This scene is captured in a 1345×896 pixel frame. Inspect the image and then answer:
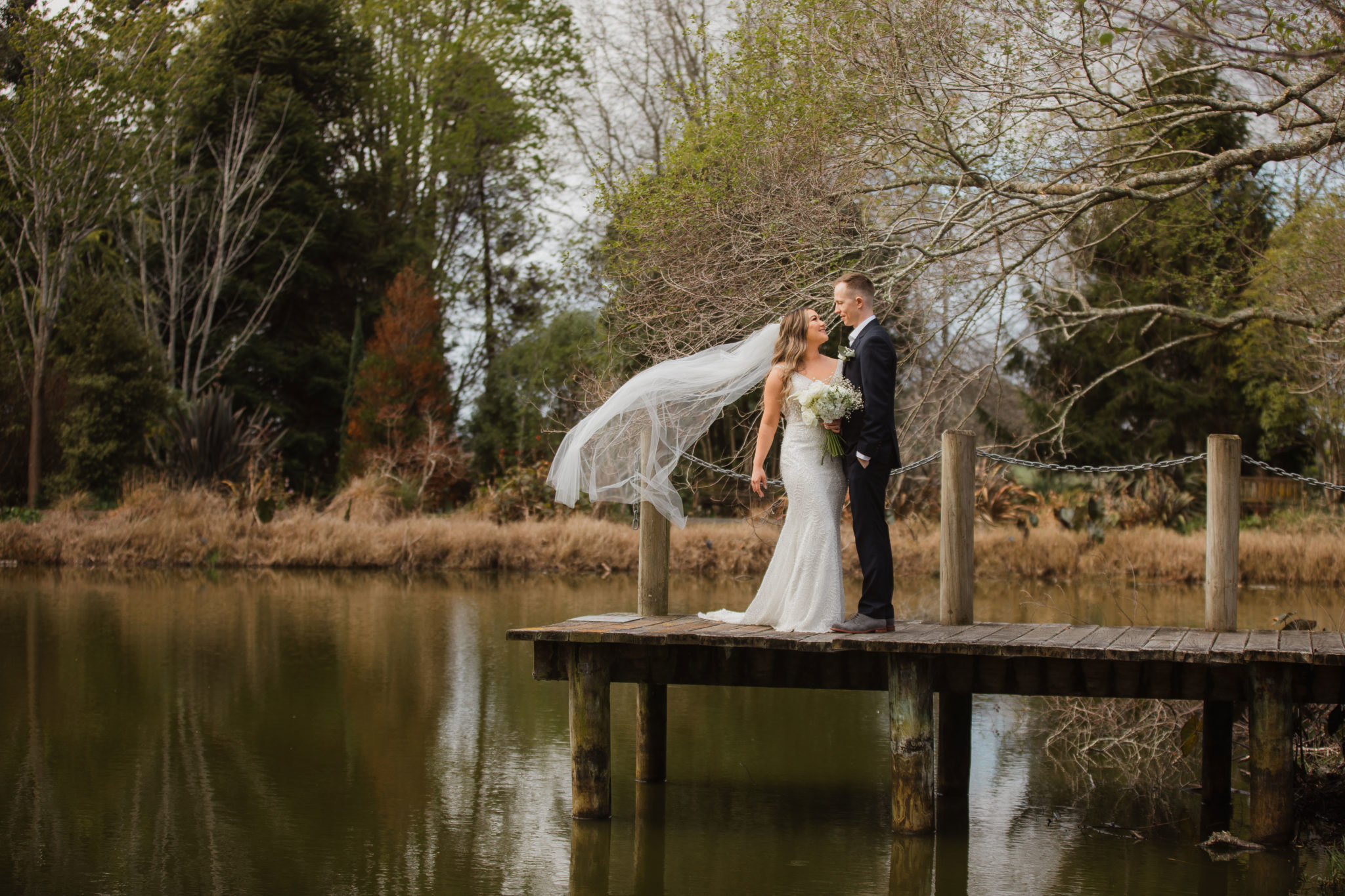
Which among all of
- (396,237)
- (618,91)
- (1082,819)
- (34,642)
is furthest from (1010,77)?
(396,237)

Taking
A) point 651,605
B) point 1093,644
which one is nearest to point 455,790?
point 651,605

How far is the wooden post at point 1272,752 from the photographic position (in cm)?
640

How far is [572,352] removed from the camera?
1043 inches

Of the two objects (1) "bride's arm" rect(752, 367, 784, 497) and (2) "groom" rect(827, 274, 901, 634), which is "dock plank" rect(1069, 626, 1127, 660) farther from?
(1) "bride's arm" rect(752, 367, 784, 497)

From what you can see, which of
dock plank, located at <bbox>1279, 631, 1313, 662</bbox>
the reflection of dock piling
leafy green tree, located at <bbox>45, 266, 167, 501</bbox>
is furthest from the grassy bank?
dock plank, located at <bbox>1279, 631, 1313, 662</bbox>

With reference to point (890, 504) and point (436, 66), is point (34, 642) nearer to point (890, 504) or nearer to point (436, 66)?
point (890, 504)

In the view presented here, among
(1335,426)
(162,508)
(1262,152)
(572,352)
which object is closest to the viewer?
(1262,152)

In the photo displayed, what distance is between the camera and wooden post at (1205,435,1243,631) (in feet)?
22.7

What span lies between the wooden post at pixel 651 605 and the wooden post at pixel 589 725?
0.77 metres

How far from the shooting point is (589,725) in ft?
22.7

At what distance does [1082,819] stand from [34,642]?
379 inches

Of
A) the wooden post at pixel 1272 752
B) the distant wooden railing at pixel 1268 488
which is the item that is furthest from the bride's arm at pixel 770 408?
the distant wooden railing at pixel 1268 488

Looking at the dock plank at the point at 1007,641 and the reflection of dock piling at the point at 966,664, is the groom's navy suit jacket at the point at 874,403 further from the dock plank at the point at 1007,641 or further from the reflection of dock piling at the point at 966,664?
the dock plank at the point at 1007,641

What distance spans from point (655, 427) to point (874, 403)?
1400 millimetres
